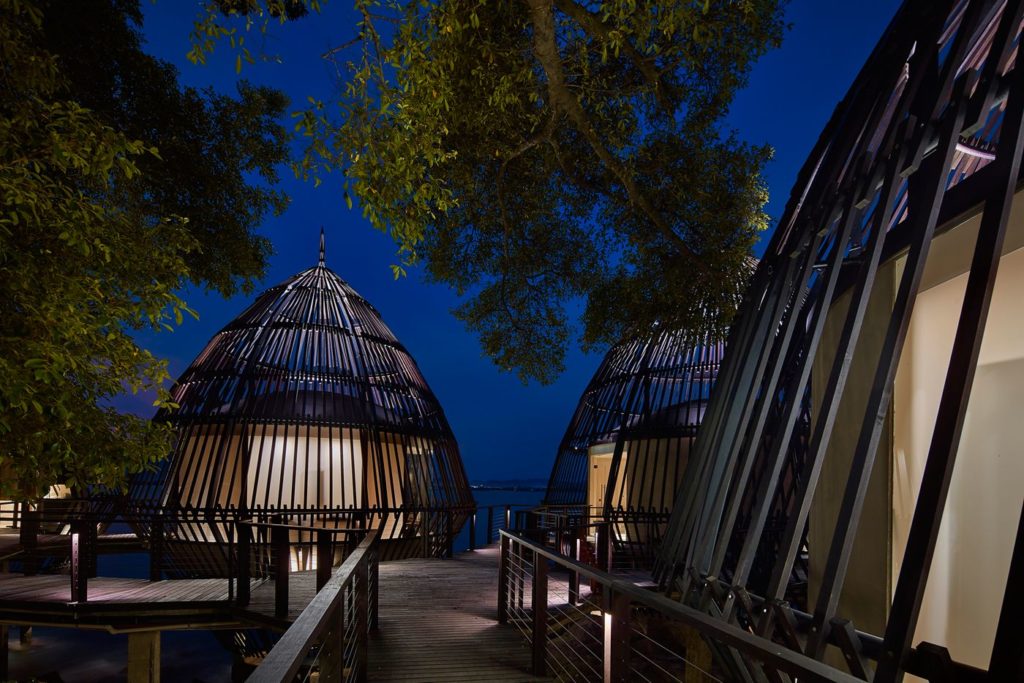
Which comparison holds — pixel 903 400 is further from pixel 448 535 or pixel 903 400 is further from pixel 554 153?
pixel 448 535

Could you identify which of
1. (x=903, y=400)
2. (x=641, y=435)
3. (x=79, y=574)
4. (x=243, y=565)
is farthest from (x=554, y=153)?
(x=79, y=574)

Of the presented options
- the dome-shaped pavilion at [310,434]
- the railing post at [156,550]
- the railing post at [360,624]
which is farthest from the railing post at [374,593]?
the railing post at [156,550]

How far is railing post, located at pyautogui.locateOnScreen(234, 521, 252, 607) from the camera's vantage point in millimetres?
6438

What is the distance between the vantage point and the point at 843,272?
15.1 ft

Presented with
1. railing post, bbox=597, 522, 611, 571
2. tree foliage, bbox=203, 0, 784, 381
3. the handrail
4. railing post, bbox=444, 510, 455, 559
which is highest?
tree foliage, bbox=203, 0, 784, 381

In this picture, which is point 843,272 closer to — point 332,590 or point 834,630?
point 834,630

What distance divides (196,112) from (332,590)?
8.06 m

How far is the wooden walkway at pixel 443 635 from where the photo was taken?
4.52 m

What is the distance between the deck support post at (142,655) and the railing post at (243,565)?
5.67 feet

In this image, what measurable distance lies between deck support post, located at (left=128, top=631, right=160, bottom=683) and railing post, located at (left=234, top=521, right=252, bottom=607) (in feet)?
5.67

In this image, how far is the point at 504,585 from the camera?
20.1 ft

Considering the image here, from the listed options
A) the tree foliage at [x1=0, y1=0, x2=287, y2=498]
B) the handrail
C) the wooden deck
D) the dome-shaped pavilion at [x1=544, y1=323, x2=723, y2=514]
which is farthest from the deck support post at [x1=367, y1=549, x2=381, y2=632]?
the dome-shaped pavilion at [x1=544, y1=323, x2=723, y2=514]

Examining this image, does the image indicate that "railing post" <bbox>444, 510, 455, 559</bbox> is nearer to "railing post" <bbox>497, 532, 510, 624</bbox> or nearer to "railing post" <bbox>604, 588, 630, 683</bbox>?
"railing post" <bbox>497, 532, 510, 624</bbox>

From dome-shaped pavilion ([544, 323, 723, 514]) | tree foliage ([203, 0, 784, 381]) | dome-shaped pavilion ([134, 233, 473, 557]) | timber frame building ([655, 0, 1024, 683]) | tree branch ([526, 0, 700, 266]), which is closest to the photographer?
timber frame building ([655, 0, 1024, 683])
